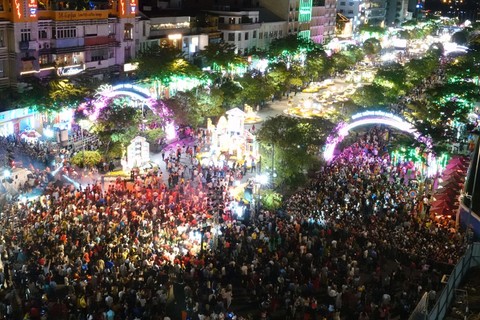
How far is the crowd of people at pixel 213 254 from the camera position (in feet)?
79.3

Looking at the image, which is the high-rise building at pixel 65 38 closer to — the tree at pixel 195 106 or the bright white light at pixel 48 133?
the bright white light at pixel 48 133

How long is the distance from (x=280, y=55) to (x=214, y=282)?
6481cm

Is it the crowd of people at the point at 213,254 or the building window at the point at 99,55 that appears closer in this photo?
the crowd of people at the point at 213,254

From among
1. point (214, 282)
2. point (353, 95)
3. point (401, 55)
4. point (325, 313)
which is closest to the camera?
point (325, 313)

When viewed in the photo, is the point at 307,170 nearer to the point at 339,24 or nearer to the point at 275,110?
the point at 275,110

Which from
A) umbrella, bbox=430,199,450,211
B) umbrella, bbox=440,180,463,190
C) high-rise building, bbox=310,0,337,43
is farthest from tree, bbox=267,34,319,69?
umbrella, bbox=430,199,450,211

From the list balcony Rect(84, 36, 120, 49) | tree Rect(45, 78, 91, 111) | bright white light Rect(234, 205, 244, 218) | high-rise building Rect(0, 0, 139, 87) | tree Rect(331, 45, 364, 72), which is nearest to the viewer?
bright white light Rect(234, 205, 244, 218)

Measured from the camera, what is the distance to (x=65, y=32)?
2165 inches

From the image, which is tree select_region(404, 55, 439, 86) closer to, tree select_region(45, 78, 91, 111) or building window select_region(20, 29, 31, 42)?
tree select_region(45, 78, 91, 111)

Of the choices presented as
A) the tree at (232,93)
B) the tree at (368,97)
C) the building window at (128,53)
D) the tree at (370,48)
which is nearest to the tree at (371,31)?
the tree at (370,48)

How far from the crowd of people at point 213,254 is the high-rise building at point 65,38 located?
1827cm

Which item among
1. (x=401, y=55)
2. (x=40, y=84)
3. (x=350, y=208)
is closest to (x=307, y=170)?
(x=350, y=208)

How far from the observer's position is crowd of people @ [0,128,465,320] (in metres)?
24.2

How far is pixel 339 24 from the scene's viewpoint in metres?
133
